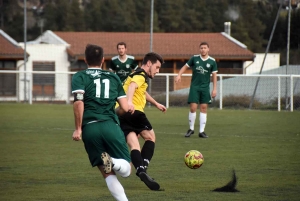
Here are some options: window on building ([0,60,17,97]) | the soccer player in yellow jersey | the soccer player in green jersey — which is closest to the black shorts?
the soccer player in yellow jersey

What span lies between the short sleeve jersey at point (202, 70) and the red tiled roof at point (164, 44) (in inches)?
859

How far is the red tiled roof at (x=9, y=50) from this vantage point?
36125 mm

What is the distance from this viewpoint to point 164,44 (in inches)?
1549

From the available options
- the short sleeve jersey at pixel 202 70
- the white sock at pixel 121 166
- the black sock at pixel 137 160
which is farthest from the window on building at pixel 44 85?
the white sock at pixel 121 166

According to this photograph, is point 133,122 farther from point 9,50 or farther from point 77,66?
point 77,66

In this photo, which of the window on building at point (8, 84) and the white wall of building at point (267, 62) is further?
the white wall of building at point (267, 62)

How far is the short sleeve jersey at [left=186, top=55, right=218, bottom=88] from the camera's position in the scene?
53.5 feet

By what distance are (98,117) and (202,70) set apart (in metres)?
9.50

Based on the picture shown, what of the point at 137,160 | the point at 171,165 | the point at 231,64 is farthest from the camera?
the point at 231,64

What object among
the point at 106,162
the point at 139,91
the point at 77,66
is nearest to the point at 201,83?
the point at 139,91

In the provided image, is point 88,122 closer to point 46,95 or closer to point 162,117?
point 162,117

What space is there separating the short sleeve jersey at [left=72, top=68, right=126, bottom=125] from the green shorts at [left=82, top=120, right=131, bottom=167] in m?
0.07

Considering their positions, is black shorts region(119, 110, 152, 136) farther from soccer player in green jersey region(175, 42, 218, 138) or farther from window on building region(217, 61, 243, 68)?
window on building region(217, 61, 243, 68)

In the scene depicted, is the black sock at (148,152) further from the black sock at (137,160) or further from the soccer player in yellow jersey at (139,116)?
the black sock at (137,160)
